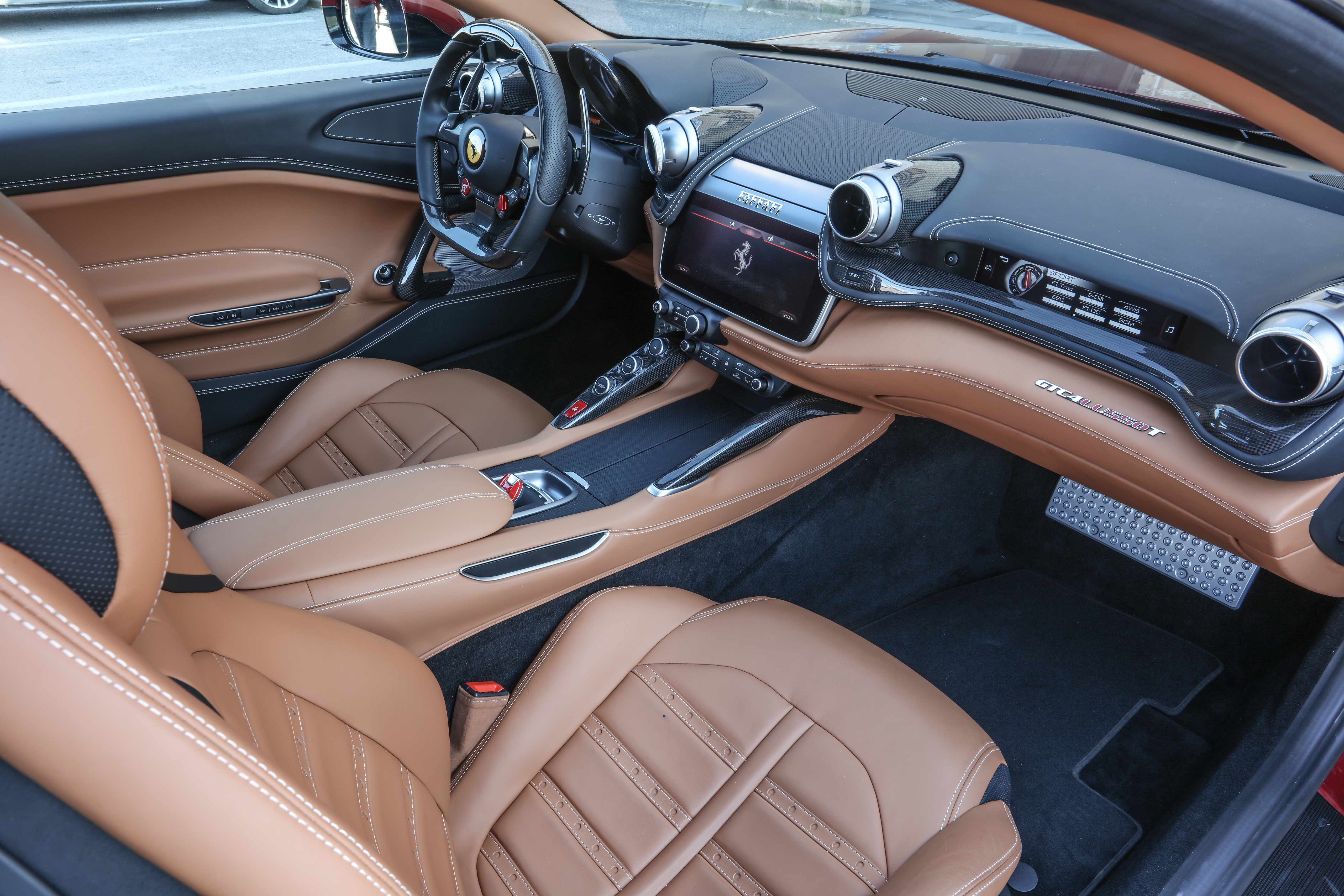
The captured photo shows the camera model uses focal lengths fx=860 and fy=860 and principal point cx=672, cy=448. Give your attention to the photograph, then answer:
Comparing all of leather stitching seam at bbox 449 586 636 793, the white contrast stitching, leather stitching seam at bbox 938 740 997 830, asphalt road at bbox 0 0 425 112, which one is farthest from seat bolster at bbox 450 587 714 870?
asphalt road at bbox 0 0 425 112

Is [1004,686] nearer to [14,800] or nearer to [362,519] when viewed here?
[362,519]

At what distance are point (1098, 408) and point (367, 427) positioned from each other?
1467mm

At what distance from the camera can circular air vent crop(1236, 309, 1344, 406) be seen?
0.90m

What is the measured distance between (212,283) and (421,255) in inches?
19.8

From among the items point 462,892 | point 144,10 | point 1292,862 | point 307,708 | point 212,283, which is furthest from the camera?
point 144,10

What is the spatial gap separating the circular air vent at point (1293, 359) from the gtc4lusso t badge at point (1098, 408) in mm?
178

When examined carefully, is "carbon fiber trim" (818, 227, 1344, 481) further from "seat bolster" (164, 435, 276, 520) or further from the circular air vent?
"seat bolster" (164, 435, 276, 520)

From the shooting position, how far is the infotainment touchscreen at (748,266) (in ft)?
5.02

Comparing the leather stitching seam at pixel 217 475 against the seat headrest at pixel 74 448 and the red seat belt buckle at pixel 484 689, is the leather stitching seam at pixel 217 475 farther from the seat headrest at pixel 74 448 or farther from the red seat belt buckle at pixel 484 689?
the seat headrest at pixel 74 448

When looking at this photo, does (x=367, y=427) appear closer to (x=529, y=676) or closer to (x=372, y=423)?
(x=372, y=423)

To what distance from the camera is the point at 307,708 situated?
881mm

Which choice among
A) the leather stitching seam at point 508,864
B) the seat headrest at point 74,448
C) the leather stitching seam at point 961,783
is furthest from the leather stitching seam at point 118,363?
the leather stitching seam at point 961,783

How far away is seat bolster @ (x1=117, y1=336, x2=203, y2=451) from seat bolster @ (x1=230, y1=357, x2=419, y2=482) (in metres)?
0.14

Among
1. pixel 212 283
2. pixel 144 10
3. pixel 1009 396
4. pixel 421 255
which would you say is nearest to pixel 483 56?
pixel 421 255
